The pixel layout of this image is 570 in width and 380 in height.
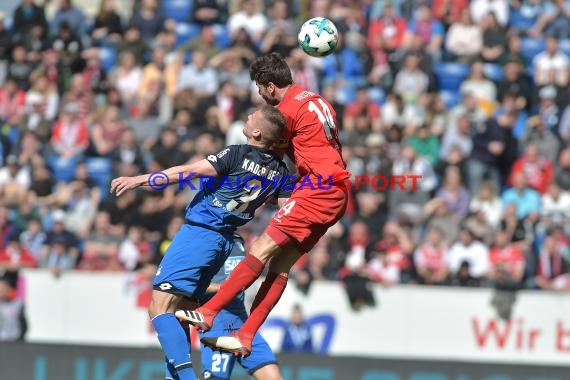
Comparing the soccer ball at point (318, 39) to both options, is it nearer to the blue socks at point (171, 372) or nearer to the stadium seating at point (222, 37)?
the blue socks at point (171, 372)

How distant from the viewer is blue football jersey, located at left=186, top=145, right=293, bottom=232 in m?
9.67

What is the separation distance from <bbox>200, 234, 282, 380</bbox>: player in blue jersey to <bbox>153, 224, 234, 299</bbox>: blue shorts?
1.40 feet

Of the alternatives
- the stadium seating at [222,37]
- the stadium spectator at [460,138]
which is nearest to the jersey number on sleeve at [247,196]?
the stadium spectator at [460,138]

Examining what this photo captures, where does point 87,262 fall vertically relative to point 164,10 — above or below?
below

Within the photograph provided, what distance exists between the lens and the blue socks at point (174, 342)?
9.71 m

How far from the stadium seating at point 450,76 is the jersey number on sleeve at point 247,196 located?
10.5m

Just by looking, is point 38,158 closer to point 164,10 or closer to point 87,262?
point 87,262

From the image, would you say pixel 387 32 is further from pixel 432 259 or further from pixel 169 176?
pixel 169 176

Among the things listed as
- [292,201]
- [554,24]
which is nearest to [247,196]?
[292,201]

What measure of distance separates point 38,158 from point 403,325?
6339 millimetres

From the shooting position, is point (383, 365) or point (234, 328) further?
point (383, 365)

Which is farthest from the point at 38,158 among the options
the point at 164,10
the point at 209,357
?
the point at 209,357

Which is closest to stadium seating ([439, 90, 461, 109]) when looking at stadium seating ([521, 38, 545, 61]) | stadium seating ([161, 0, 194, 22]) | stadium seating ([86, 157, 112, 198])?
stadium seating ([521, 38, 545, 61])

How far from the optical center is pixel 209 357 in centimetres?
1045
